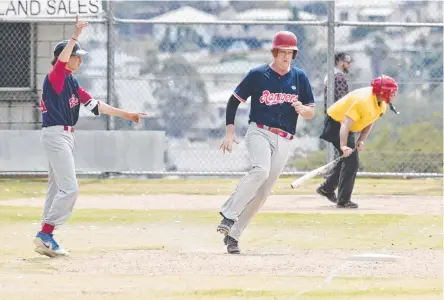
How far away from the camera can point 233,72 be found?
20562 mm

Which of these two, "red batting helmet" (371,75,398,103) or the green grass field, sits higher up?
"red batting helmet" (371,75,398,103)

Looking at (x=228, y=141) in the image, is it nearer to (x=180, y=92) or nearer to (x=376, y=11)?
(x=180, y=92)

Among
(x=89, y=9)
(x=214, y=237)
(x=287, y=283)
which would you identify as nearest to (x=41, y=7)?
(x=89, y=9)

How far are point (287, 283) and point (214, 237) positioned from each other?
3.59 metres

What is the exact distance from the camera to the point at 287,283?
30.4 feet

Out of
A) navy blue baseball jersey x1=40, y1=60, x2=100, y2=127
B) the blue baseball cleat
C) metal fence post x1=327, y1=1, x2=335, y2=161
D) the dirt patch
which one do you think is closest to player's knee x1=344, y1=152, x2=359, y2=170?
the dirt patch

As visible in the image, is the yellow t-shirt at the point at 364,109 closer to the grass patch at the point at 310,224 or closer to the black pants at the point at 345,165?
the black pants at the point at 345,165

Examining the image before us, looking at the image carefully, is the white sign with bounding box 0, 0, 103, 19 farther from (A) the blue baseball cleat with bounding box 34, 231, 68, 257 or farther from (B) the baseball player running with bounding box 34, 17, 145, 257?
(A) the blue baseball cleat with bounding box 34, 231, 68, 257

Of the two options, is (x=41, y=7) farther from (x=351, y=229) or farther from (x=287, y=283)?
(x=287, y=283)

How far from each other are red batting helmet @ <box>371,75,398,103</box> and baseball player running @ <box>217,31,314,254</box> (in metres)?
3.32

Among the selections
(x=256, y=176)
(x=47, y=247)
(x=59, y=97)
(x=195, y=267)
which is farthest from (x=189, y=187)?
(x=195, y=267)

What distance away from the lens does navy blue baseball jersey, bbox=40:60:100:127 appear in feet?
36.4

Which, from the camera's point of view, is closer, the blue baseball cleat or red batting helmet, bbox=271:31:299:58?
the blue baseball cleat

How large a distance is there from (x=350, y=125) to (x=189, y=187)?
480 cm
